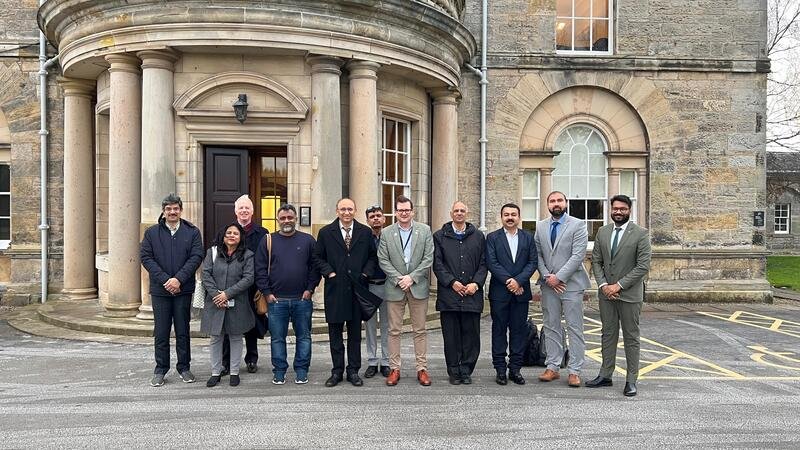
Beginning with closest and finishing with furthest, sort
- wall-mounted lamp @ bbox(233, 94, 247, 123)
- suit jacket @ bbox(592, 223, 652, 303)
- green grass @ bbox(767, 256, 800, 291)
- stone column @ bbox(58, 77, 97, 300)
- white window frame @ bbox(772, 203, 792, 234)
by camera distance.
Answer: suit jacket @ bbox(592, 223, 652, 303), wall-mounted lamp @ bbox(233, 94, 247, 123), stone column @ bbox(58, 77, 97, 300), green grass @ bbox(767, 256, 800, 291), white window frame @ bbox(772, 203, 792, 234)

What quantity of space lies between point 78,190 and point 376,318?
Answer: 708 cm

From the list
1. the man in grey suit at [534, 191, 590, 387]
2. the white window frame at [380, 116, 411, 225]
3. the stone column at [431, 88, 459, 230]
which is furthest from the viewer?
the stone column at [431, 88, 459, 230]

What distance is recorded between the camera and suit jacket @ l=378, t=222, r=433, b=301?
5.95 m

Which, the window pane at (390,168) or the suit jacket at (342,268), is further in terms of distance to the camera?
the window pane at (390,168)

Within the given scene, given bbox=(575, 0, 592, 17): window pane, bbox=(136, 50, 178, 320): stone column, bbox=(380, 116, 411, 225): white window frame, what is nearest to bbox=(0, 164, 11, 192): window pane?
bbox=(136, 50, 178, 320): stone column

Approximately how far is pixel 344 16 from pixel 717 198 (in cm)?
893

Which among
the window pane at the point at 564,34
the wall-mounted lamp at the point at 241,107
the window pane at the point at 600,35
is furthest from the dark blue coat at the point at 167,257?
the window pane at the point at 600,35

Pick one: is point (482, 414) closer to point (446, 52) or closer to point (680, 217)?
point (446, 52)

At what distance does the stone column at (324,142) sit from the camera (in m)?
8.44

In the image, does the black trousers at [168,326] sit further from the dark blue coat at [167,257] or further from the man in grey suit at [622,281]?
the man in grey suit at [622,281]

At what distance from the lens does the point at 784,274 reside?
20.0 m

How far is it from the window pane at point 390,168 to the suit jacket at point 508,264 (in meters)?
4.42

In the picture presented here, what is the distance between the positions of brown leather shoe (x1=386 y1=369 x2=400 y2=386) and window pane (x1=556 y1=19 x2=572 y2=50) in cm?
921

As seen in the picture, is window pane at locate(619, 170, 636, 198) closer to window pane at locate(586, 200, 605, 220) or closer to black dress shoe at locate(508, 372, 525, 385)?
window pane at locate(586, 200, 605, 220)
